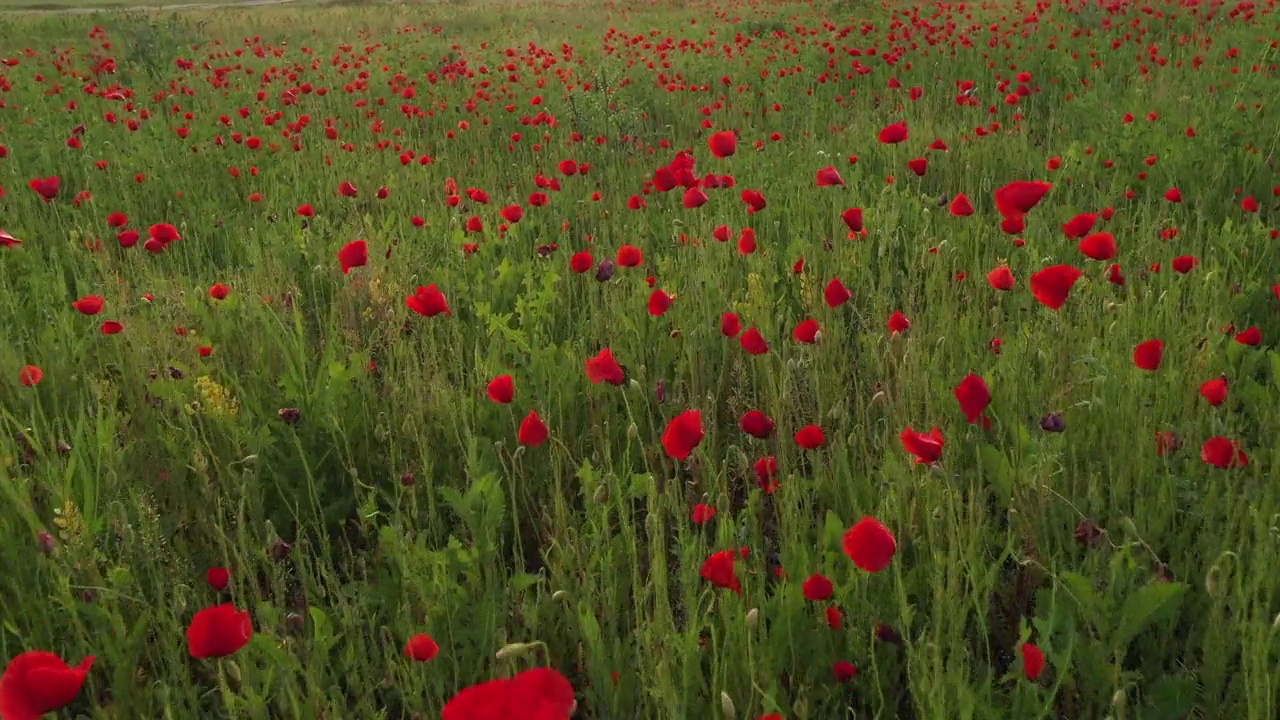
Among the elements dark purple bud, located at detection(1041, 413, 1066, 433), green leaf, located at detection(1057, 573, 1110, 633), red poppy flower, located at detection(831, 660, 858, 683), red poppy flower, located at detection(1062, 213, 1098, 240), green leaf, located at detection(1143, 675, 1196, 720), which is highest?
red poppy flower, located at detection(1062, 213, 1098, 240)

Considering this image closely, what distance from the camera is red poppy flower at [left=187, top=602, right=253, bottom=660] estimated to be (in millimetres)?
1226

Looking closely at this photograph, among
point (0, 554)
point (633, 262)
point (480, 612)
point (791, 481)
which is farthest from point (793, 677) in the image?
point (0, 554)

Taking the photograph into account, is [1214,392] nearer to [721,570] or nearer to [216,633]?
[721,570]

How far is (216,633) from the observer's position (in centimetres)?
124

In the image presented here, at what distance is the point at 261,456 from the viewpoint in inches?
94.7

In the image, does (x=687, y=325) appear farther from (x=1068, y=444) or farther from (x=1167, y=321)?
(x=1167, y=321)

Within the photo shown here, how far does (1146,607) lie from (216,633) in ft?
4.95

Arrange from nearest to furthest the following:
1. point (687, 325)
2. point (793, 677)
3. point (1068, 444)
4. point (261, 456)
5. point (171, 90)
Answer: point (793, 677), point (1068, 444), point (261, 456), point (687, 325), point (171, 90)

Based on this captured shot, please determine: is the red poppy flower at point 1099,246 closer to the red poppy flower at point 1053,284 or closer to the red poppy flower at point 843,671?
the red poppy flower at point 1053,284

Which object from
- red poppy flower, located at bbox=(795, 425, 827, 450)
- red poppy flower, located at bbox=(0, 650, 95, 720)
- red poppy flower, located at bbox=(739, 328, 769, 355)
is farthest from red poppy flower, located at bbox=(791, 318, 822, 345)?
red poppy flower, located at bbox=(0, 650, 95, 720)

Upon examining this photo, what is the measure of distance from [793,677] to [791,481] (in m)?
0.37

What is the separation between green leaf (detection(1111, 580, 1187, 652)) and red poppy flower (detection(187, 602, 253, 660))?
1422mm

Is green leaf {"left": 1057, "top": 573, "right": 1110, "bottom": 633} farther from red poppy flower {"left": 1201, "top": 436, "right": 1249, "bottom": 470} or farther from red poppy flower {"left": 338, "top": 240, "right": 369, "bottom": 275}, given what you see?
red poppy flower {"left": 338, "top": 240, "right": 369, "bottom": 275}

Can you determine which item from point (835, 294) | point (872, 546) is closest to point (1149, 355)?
point (835, 294)
